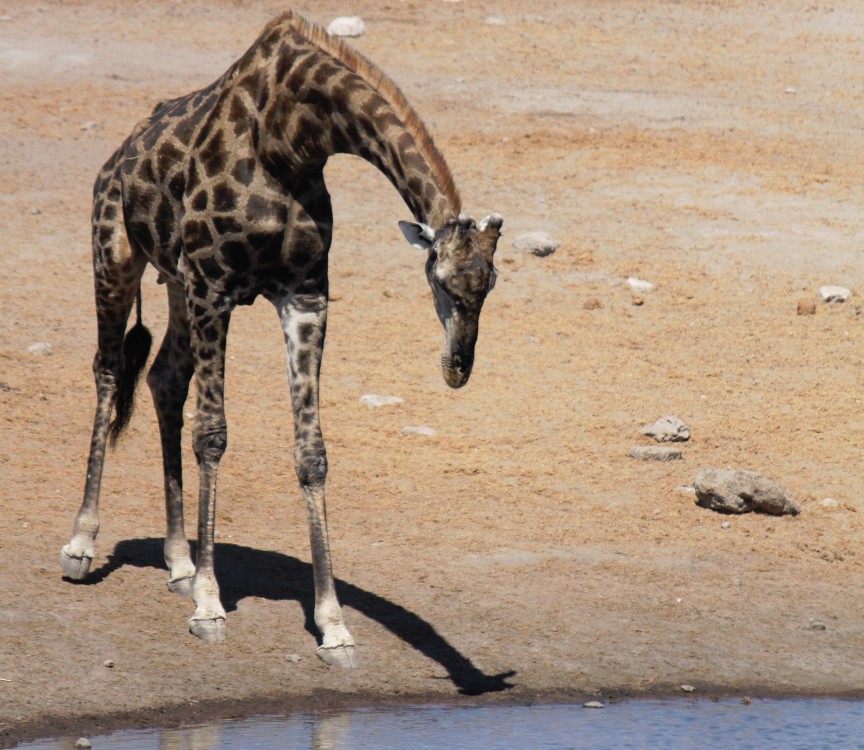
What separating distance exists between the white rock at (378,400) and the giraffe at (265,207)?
3315 millimetres

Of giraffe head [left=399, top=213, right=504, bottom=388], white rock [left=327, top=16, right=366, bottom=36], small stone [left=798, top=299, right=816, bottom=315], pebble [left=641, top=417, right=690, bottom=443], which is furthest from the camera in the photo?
white rock [left=327, top=16, right=366, bottom=36]

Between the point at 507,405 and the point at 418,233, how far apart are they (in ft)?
16.3

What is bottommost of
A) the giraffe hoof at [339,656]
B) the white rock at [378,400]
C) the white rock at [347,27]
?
the white rock at [378,400]

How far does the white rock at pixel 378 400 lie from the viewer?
34.3ft

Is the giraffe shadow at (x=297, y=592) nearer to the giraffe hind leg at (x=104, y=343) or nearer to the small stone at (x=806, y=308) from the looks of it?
the giraffe hind leg at (x=104, y=343)

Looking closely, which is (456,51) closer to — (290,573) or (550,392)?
(550,392)

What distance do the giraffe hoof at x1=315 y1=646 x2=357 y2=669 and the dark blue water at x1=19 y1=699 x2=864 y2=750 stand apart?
0.34m

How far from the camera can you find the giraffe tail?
7770 millimetres

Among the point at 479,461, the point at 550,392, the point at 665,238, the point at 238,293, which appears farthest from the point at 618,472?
the point at 665,238

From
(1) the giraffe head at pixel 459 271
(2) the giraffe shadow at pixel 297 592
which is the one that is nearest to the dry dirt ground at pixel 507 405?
(2) the giraffe shadow at pixel 297 592

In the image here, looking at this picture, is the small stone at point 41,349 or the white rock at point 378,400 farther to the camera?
the small stone at point 41,349

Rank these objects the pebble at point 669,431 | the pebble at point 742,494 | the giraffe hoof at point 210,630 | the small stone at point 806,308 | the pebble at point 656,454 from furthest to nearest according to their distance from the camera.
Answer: the small stone at point 806,308 → the pebble at point 669,431 → the pebble at point 656,454 → the pebble at point 742,494 → the giraffe hoof at point 210,630

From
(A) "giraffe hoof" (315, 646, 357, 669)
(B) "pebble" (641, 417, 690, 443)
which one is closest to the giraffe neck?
(A) "giraffe hoof" (315, 646, 357, 669)

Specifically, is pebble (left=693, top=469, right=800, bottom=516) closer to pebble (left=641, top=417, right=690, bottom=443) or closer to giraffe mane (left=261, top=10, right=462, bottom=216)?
pebble (left=641, top=417, right=690, bottom=443)
